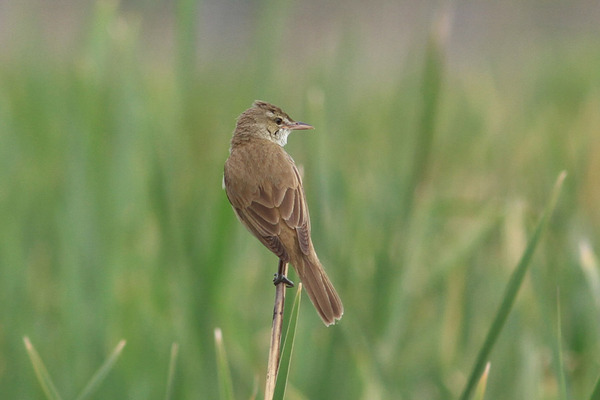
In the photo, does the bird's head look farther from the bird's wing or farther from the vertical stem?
the vertical stem

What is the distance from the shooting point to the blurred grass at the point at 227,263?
1960 mm

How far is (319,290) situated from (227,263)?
849mm

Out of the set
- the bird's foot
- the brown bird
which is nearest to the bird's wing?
the brown bird

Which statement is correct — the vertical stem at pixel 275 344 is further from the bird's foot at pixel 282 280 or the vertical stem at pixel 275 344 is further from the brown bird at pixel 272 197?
the brown bird at pixel 272 197

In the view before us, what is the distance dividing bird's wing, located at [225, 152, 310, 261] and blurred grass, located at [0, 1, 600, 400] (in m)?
0.31

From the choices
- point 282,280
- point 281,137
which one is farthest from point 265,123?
point 282,280

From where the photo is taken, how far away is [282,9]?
7.73 ft

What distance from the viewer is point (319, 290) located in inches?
46.2

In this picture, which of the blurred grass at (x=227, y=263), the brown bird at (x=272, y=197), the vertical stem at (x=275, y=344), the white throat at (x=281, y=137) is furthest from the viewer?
the blurred grass at (x=227, y=263)

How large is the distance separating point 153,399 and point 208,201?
73 centimetres

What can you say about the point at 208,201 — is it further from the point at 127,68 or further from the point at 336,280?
the point at 336,280

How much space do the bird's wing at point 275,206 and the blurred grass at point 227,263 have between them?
0.31 meters

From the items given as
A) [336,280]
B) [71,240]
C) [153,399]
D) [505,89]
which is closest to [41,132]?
[71,240]

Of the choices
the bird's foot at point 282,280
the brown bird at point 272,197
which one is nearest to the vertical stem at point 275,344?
the bird's foot at point 282,280
